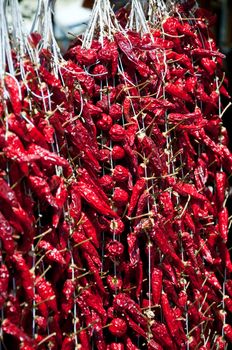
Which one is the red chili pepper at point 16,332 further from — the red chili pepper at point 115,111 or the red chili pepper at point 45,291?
the red chili pepper at point 115,111

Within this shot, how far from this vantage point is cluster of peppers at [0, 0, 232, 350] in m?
1.49

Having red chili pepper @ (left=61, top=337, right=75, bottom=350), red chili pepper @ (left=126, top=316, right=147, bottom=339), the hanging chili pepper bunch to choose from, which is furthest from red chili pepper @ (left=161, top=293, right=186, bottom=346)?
red chili pepper @ (left=61, top=337, right=75, bottom=350)

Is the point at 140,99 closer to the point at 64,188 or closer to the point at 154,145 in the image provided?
the point at 154,145

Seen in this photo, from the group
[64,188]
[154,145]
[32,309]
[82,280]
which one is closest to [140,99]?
[154,145]

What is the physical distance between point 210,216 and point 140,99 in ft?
1.61

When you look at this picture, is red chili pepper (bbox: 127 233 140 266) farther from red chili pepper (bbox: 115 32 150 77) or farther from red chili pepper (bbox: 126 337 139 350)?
red chili pepper (bbox: 115 32 150 77)

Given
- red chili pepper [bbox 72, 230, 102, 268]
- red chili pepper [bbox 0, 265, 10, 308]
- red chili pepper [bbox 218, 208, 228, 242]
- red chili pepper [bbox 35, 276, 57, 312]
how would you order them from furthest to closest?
1. red chili pepper [bbox 218, 208, 228, 242]
2. red chili pepper [bbox 72, 230, 102, 268]
3. red chili pepper [bbox 35, 276, 57, 312]
4. red chili pepper [bbox 0, 265, 10, 308]

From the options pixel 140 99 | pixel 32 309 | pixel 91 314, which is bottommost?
pixel 91 314

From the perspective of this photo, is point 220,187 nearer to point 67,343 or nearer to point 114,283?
point 114,283

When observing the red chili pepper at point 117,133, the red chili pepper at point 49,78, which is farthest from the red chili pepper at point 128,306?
the red chili pepper at point 49,78

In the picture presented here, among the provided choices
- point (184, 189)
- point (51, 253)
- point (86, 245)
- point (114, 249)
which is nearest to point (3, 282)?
point (51, 253)

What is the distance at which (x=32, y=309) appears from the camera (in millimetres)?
1510

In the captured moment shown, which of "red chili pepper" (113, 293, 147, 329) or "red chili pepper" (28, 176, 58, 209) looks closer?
"red chili pepper" (28, 176, 58, 209)

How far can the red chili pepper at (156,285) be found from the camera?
6.01ft
